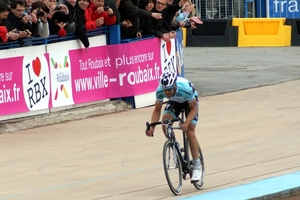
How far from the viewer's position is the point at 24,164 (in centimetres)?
1193

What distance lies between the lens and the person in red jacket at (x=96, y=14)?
16109mm

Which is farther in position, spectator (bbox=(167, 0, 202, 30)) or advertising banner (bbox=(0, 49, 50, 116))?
spectator (bbox=(167, 0, 202, 30))

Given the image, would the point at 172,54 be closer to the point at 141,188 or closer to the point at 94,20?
the point at 94,20

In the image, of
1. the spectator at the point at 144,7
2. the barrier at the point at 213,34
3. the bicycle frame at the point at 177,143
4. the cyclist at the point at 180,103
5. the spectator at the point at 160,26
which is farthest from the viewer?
the barrier at the point at 213,34

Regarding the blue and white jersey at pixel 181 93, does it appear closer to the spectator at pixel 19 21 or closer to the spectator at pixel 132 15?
the spectator at pixel 19 21

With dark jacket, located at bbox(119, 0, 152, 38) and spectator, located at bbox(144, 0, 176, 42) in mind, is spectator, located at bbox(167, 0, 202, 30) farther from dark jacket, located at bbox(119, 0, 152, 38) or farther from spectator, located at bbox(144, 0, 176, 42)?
dark jacket, located at bbox(119, 0, 152, 38)

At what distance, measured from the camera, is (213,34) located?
101 ft

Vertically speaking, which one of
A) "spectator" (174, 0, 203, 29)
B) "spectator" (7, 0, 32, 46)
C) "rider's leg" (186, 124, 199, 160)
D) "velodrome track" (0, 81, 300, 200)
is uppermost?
"spectator" (7, 0, 32, 46)

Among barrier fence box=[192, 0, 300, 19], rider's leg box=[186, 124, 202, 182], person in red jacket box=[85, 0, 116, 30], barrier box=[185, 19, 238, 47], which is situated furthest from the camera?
barrier fence box=[192, 0, 300, 19]

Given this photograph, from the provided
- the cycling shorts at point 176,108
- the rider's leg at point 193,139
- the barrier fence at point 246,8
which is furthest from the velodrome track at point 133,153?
the barrier fence at point 246,8

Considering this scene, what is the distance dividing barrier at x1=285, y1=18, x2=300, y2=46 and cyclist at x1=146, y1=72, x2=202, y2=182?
19.5m

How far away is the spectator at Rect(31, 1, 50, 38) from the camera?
1472cm

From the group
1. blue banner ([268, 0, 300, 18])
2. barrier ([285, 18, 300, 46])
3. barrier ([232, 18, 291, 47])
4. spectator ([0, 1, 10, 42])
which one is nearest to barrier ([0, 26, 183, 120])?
spectator ([0, 1, 10, 42])

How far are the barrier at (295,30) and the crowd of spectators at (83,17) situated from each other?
10.0 metres
